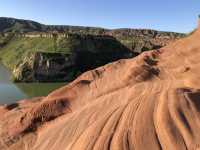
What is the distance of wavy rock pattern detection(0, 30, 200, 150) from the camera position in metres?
13.7

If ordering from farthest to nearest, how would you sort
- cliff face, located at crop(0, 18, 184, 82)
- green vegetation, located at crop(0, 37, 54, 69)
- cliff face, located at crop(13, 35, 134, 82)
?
green vegetation, located at crop(0, 37, 54, 69) < cliff face, located at crop(0, 18, 184, 82) < cliff face, located at crop(13, 35, 134, 82)

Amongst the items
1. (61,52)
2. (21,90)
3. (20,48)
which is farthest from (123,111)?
(20,48)

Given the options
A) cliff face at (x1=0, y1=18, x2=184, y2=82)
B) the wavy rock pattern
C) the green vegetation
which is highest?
the wavy rock pattern

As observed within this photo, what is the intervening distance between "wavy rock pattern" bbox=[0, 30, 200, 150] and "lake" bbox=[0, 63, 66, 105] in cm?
3264

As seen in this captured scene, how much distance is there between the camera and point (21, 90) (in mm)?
69688

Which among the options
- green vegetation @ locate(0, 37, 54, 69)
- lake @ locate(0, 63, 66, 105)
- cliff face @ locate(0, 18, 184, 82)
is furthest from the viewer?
green vegetation @ locate(0, 37, 54, 69)

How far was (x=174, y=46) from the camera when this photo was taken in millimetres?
25656

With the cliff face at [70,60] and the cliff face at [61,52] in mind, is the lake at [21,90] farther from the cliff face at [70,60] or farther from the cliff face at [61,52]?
the cliff face at [61,52]

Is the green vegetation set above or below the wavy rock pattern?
below

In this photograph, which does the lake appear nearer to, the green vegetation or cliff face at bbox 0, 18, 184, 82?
cliff face at bbox 0, 18, 184, 82

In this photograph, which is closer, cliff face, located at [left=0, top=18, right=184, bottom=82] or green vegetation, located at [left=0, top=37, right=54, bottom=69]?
cliff face, located at [left=0, top=18, right=184, bottom=82]

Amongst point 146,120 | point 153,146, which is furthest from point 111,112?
point 153,146

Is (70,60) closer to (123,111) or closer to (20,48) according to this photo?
(20,48)

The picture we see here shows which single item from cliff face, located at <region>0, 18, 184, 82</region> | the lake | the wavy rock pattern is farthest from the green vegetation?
the wavy rock pattern
